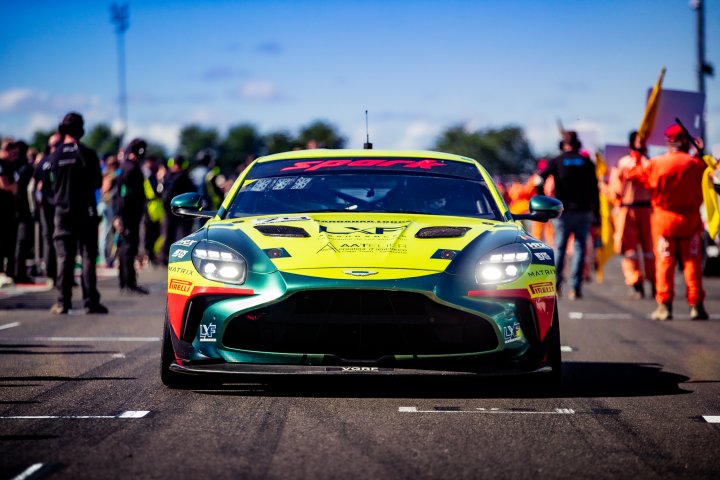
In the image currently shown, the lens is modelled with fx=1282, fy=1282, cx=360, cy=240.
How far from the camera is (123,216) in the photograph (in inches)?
618

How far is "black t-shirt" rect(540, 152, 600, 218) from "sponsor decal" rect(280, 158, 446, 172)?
7040mm

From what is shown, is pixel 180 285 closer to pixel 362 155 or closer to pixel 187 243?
pixel 187 243

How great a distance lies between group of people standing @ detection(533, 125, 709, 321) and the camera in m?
12.8

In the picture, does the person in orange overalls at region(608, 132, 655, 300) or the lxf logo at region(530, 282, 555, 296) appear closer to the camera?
the lxf logo at region(530, 282, 555, 296)

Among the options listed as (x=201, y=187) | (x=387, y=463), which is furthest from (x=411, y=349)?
(x=201, y=187)

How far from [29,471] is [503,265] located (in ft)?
9.79

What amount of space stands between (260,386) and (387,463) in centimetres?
241

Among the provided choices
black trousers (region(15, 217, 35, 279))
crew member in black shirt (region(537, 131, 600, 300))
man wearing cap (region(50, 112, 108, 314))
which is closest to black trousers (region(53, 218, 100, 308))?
man wearing cap (region(50, 112, 108, 314))

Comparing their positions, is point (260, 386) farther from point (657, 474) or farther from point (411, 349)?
point (657, 474)

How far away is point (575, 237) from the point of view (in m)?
15.8

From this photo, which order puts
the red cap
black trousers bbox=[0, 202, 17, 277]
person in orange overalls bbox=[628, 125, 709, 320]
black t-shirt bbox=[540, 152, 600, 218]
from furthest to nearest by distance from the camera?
1. black trousers bbox=[0, 202, 17, 277]
2. black t-shirt bbox=[540, 152, 600, 218]
3. the red cap
4. person in orange overalls bbox=[628, 125, 709, 320]

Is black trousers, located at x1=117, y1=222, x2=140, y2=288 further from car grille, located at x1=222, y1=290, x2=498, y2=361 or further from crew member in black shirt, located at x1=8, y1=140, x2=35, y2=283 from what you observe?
car grille, located at x1=222, y1=290, x2=498, y2=361

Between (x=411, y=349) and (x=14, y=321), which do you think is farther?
(x=14, y=321)

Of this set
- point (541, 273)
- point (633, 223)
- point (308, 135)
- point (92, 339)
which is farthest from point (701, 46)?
point (308, 135)
